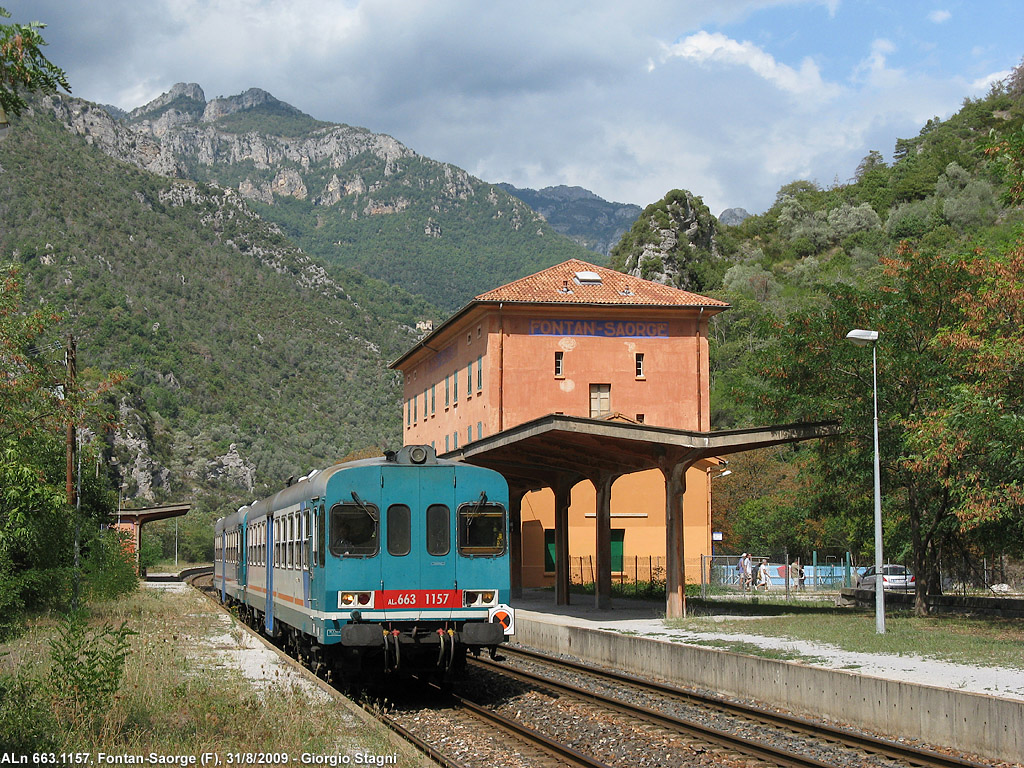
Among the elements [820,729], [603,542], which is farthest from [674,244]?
[820,729]

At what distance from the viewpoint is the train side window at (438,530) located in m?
13.8

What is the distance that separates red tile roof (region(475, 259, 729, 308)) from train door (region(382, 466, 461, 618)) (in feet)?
100

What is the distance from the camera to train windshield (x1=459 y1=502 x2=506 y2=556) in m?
14.0

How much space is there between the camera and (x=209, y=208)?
148m

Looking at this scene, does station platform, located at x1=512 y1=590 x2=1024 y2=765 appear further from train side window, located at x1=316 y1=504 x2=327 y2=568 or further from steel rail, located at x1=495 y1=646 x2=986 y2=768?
train side window, located at x1=316 y1=504 x2=327 y2=568

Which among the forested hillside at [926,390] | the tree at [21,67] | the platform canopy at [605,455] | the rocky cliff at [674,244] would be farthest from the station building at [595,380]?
the rocky cliff at [674,244]

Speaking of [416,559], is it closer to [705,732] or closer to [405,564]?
[405,564]

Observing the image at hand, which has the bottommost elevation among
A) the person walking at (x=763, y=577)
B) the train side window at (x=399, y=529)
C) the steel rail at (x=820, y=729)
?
the person walking at (x=763, y=577)

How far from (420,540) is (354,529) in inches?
33.6

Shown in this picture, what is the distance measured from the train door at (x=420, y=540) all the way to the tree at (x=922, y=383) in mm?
10797

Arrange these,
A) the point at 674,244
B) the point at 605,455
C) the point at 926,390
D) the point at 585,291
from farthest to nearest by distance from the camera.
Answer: the point at 674,244 < the point at 585,291 < the point at 605,455 < the point at 926,390

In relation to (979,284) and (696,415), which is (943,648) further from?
(696,415)

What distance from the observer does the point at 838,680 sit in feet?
41.8

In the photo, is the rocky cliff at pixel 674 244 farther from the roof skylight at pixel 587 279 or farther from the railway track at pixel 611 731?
the railway track at pixel 611 731
